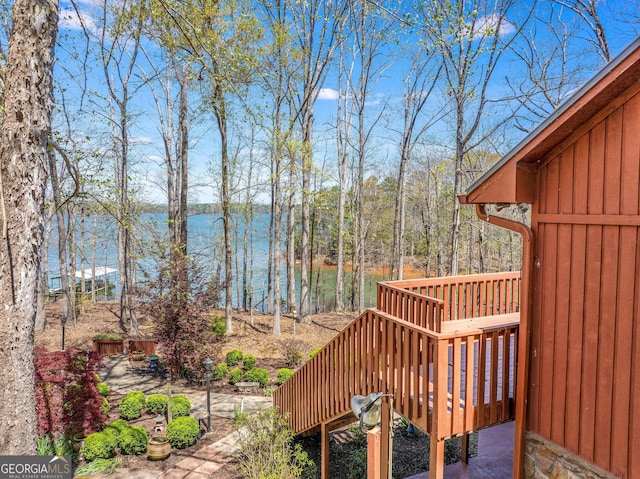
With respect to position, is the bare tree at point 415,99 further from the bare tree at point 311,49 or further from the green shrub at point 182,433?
the green shrub at point 182,433

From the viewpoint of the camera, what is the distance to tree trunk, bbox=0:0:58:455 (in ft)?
13.5

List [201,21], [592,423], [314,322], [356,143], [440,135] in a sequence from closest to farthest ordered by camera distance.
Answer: [592,423] < [201,21] < [314,322] < [440,135] < [356,143]

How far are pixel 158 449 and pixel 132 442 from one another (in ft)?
1.62

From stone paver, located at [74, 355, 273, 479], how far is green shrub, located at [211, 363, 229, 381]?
62 centimetres

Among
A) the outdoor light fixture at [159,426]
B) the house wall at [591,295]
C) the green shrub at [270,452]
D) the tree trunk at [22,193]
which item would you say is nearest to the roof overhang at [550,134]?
the house wall at [591,295]

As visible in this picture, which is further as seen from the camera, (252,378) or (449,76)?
(449,76)

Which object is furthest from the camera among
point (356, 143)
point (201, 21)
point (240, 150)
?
point (240, 150)

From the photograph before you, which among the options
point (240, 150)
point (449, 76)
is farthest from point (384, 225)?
point (449, 76)

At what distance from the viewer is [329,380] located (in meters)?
5.16

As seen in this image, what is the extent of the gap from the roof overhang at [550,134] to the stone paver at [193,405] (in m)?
5.49

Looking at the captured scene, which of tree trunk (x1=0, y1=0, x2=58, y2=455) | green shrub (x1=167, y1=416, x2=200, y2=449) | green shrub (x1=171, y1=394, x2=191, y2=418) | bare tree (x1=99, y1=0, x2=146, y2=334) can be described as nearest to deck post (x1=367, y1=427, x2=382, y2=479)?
tree trunk (x1=0, y1=0, x2=58, y2=455)

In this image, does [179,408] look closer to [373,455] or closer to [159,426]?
[159,426]

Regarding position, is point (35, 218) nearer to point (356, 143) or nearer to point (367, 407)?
point (367, 407)

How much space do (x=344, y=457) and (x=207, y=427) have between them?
2686mm
